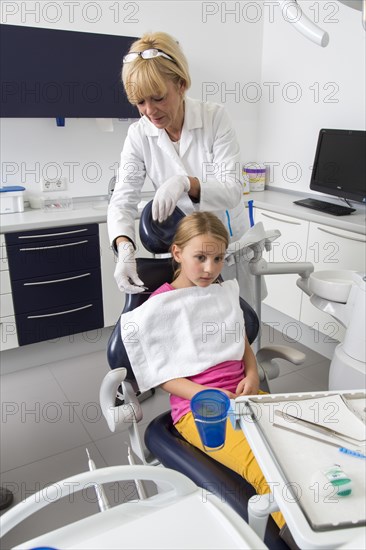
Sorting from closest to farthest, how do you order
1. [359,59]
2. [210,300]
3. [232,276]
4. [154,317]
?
1. [154,317]
2. [210,300]
3. [232,276]
4. [359,59]

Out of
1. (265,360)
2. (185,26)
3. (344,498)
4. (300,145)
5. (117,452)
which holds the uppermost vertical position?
(185,26)

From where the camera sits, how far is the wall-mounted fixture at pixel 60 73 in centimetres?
236

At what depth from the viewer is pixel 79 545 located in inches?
22.4

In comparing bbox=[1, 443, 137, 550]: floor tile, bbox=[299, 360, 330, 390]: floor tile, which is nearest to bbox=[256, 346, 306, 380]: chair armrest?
bbox=[1, 443, 137, 550]: floor tile

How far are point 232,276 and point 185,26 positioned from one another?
218 centimetres

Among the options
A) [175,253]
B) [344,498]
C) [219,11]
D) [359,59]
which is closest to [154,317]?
[175,253]

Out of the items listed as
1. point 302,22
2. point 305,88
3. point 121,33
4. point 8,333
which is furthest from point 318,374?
point 121,33

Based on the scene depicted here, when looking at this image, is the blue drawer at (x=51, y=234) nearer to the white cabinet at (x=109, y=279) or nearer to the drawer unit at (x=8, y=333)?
the white cabinet at (x=109, y=279)

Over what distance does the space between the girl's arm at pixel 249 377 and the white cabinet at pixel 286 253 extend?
1389 millimetres

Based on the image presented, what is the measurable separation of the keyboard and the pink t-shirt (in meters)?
1.51

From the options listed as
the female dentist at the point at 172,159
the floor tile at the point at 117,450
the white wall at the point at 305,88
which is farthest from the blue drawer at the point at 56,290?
the white wall at the point at 305,88

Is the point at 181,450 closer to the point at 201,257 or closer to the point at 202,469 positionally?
the point at 202,469

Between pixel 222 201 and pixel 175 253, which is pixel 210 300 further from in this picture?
pixel 222 201

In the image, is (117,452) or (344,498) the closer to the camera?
(344,498)
